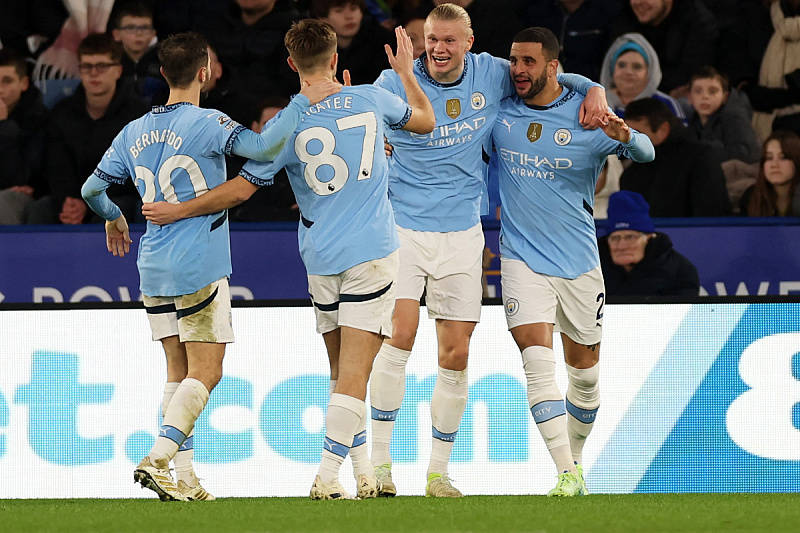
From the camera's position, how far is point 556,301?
20.9 ft

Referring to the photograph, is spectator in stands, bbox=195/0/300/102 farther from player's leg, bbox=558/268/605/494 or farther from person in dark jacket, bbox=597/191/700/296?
player's leg, bbox=558/268/605/494

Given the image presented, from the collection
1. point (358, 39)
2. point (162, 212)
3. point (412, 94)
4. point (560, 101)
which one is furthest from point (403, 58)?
point (358, 39)

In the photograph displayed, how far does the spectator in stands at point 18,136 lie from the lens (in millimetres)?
9695

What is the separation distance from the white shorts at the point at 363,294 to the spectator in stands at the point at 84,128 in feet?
14.1

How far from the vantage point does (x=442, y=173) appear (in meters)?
6.41

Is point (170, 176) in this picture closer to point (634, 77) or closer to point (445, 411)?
point (445, 411)

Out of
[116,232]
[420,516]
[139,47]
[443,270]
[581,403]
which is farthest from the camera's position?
[139,47]

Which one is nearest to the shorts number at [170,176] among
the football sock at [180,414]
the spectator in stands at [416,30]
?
the football sock at [180,414]

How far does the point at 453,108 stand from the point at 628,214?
7.51ft

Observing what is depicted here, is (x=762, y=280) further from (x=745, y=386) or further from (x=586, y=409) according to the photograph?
(x=586, y=409)

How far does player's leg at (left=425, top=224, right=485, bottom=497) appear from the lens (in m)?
6.42

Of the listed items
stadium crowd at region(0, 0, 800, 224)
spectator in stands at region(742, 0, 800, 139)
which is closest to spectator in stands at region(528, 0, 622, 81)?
stadium crowd at region(0, 0, 800, 224)

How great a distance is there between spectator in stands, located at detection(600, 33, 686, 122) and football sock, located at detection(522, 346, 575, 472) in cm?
414

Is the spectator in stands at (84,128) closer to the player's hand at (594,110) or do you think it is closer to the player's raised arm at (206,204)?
the player's raised arm at (206,204)
